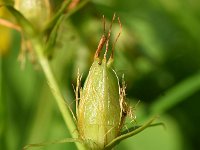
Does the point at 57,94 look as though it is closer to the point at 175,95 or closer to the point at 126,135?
the point at 126,135

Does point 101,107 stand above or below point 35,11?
below

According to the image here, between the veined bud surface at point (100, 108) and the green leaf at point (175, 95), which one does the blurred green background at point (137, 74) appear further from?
the veined bud surface at point (100, 108)

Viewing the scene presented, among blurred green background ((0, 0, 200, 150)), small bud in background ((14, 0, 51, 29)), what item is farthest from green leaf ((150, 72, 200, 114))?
small bud in background ((14, 0, 51, 29))

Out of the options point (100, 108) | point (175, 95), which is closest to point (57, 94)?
point (100, 108)

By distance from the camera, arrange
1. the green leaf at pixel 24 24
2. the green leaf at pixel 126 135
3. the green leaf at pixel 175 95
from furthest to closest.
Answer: the green leaf at pixel 175 95, the green leaf at pixel 24 24, the green leaf at pixel 126 135

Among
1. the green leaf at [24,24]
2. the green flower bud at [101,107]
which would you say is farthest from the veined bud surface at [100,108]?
the green leaf at [24,24]

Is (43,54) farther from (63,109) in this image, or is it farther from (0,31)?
(0,31)

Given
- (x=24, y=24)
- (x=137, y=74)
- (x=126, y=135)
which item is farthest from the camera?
(x=137, y=74)
